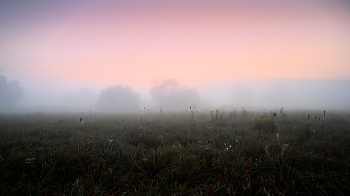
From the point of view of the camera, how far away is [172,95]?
1734 inches

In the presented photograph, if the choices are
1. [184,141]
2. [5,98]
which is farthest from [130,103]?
[184,141]

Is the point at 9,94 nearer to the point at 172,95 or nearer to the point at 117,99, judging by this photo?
the point at 117,99

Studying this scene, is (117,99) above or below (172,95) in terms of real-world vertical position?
below

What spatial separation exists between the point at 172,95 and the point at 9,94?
174 ft

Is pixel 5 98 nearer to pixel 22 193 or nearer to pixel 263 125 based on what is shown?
pixel 22 193

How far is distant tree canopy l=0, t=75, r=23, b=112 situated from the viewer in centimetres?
3888

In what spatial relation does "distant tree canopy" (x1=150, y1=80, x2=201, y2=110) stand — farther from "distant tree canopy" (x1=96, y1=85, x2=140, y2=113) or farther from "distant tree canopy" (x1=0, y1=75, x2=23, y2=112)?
"distant tree canopy" (x1=0, y1=75, x2=23, y2=112)

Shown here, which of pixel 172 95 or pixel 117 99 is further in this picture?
pixel 172 95

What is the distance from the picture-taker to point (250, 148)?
3.34 meters

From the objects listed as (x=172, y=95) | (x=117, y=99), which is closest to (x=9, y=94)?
(x=117, y=99)

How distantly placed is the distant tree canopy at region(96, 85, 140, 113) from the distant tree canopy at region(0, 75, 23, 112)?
2692cm

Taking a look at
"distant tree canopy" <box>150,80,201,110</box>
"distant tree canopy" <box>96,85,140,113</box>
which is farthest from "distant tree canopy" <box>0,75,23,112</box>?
"distant tree canopy" <box>150,80,201,110</box>

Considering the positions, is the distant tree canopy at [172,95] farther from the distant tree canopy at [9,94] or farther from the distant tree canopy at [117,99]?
the distant tree canopy at [9,94]

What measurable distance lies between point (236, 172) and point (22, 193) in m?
3.12
